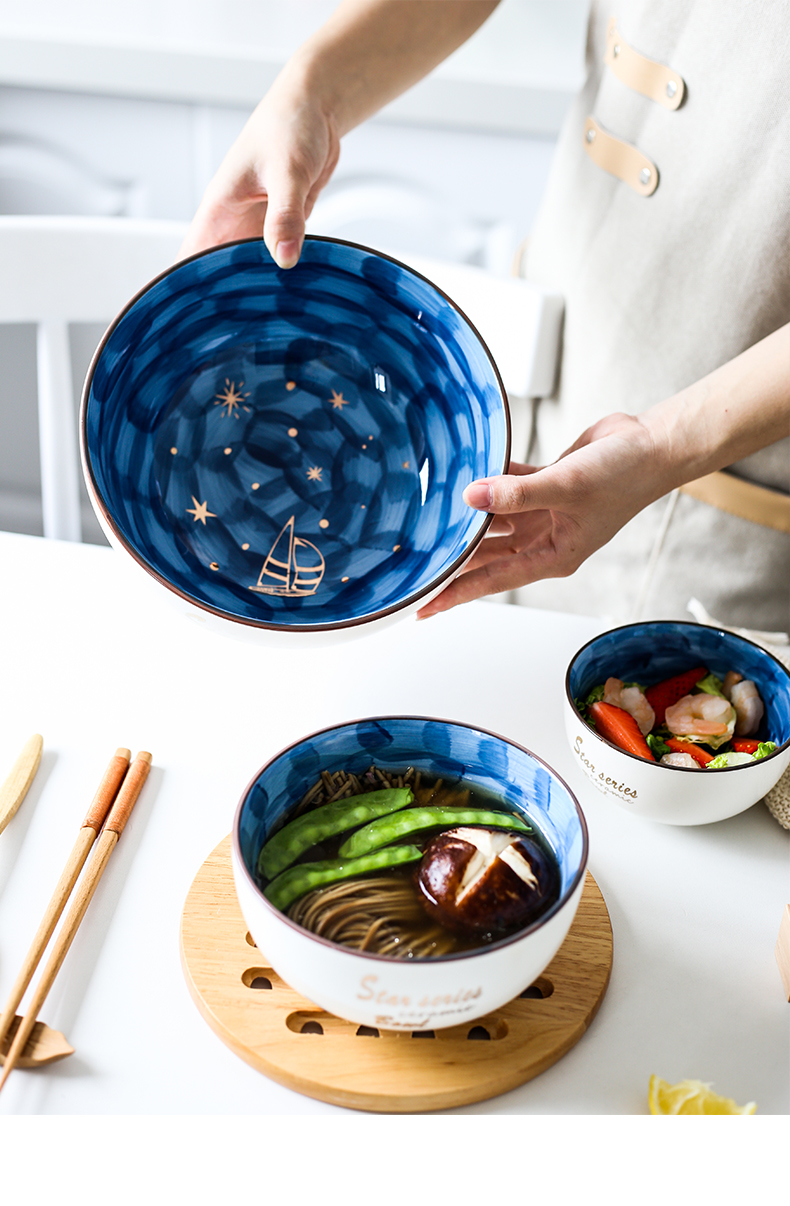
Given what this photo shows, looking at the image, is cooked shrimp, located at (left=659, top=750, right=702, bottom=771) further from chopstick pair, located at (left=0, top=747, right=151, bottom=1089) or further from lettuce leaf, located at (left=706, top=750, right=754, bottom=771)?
chopstick pair, located at (left=0, top=747, right=151, bottom=1089)

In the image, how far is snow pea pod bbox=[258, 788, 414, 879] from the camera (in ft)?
1.90

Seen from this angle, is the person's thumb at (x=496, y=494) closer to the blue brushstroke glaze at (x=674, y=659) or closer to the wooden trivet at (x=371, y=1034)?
the blue brushstroke glaze at (x=674, y=659)

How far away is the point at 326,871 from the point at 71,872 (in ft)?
0.59

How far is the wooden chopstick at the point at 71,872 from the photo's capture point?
548 millimetres

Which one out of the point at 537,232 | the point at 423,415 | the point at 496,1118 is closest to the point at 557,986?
the point at 496,1118

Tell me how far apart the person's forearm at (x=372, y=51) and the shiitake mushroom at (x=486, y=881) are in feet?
2.53

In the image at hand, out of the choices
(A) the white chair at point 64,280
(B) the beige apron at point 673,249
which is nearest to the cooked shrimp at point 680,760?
(B) the beige apron at point 673,249

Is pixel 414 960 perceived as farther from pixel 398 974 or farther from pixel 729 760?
pixel 729 760

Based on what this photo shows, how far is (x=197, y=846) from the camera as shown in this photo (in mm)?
675

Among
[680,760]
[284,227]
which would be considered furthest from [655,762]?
[284,227]

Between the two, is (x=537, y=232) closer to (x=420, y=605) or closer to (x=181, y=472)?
(x=181, y=472)

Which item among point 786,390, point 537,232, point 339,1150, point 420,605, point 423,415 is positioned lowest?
point 339,1150

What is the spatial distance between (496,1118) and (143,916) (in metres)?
0.26

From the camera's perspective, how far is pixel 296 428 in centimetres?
86
